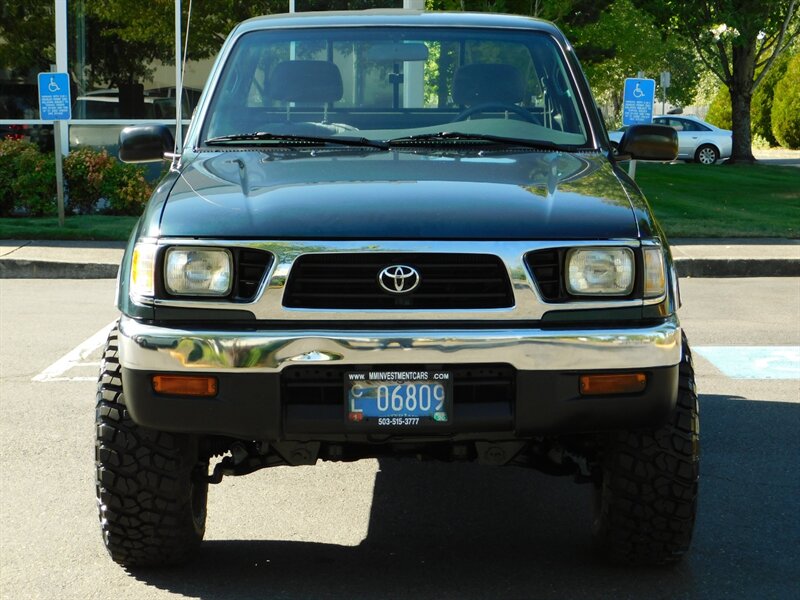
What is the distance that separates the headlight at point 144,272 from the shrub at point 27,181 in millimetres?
12437

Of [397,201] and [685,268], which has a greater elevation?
[397,201]

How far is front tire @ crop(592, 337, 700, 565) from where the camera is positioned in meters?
4.20

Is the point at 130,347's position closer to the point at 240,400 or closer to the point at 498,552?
the point at 240,400

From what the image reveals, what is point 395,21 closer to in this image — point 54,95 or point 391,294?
point 391,294

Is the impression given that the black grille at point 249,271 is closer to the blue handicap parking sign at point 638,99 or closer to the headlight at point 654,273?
the headlight at point 654,273

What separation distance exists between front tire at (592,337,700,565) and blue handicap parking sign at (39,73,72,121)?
11.2 meters

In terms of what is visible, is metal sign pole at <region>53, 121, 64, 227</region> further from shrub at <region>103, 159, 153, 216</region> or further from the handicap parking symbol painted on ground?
the handicap parking symbol painted on ground

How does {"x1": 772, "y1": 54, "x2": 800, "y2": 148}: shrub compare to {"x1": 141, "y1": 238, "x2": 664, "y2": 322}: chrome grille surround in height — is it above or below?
below

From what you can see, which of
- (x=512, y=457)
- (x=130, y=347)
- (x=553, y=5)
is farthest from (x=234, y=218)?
(x=553, y=5)

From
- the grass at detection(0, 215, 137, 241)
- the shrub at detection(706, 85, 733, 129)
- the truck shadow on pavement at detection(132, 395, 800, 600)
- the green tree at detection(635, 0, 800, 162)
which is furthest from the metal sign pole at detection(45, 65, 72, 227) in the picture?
the shrub at detection(706, 85, 733, 129)

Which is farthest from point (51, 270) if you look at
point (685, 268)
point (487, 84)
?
point (487, 84)

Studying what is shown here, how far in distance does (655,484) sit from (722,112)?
45733mm

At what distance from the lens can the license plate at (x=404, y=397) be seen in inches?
154

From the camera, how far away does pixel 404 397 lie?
3.91m
